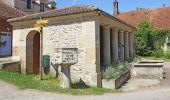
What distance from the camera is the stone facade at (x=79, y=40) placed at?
14.5 m

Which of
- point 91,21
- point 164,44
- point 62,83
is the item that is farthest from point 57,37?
point 164,44

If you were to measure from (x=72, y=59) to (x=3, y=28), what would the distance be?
13888mm

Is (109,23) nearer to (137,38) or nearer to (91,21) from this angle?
(91,21)

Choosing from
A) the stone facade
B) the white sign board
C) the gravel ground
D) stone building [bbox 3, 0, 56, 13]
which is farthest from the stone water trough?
stone building [bbox 3, 0, 56, 13]

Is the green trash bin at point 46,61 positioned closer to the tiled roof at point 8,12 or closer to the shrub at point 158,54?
the tiled roof at point 8,12

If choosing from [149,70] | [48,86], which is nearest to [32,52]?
[48,86]

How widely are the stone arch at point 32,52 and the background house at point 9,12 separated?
23.1 ft

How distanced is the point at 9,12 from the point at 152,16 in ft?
76.8

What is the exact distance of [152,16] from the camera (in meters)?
42.2

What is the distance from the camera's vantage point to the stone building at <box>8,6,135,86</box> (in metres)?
14.6

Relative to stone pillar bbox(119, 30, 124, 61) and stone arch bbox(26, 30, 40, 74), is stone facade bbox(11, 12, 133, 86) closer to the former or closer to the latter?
stone arch bbox(26, 30, 40, 74)

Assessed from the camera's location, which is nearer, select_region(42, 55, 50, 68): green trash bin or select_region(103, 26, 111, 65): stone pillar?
select_region(42, 55, 50, 68): green trash bin

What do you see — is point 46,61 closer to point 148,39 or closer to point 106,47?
point 106,47

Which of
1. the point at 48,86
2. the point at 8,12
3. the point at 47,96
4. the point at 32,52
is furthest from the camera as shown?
the point at 8,12
